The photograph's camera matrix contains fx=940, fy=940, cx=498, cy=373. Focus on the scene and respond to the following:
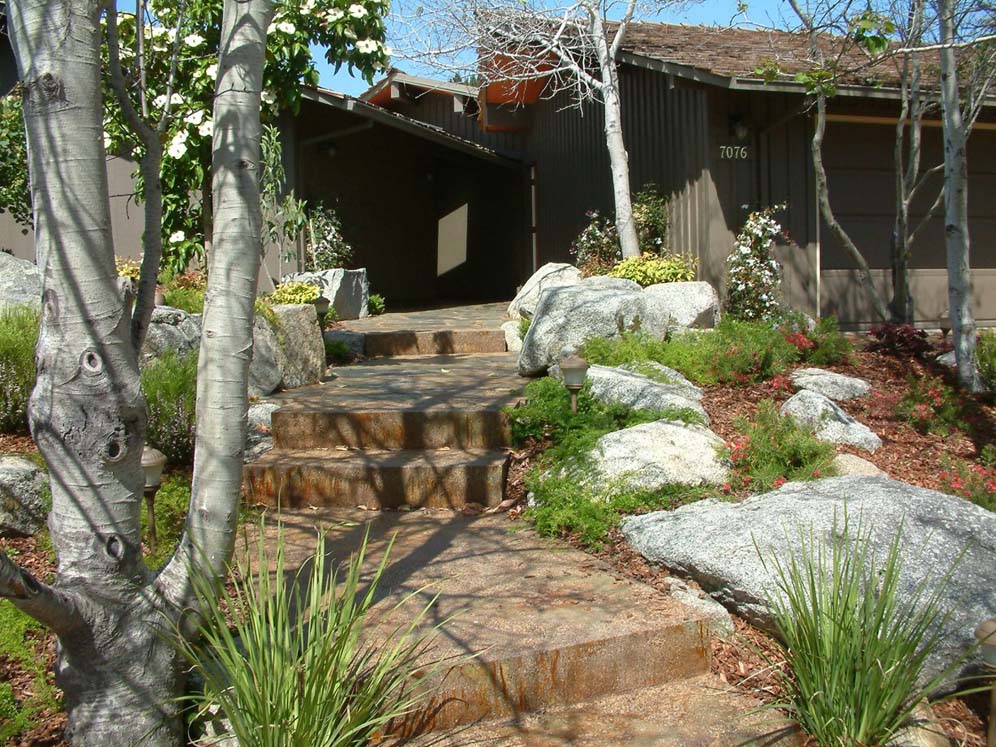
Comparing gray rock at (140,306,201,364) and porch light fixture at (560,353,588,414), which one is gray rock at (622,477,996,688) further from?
gray rock at (140,306,201,364)

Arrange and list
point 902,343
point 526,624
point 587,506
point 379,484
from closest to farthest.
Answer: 1. point 526,624
2. point 587,506
3. point 379,484
4. point 902,343

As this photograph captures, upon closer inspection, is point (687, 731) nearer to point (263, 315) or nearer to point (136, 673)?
point (136, 673)

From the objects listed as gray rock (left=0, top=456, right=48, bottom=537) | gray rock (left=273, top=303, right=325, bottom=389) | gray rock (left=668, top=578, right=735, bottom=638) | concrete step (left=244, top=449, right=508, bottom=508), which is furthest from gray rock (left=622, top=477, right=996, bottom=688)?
gray rock (left=273, top=303, right=325, bottom=389)

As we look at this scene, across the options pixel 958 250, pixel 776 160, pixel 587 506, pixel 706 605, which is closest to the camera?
pixel 706 605

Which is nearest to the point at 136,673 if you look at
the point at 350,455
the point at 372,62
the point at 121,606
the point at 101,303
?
the point at 121,606

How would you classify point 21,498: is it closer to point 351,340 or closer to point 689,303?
point 351,340

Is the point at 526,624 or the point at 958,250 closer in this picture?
the point at 526,624

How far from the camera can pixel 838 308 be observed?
34.7 ft

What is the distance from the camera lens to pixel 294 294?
9258 millimetres

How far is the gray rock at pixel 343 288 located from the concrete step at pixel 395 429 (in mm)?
4131

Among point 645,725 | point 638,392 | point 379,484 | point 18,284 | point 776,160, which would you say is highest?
point 776,160

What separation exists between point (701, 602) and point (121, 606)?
248 cm

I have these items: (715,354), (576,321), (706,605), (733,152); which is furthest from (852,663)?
(733,152)

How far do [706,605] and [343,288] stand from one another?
7.67m
